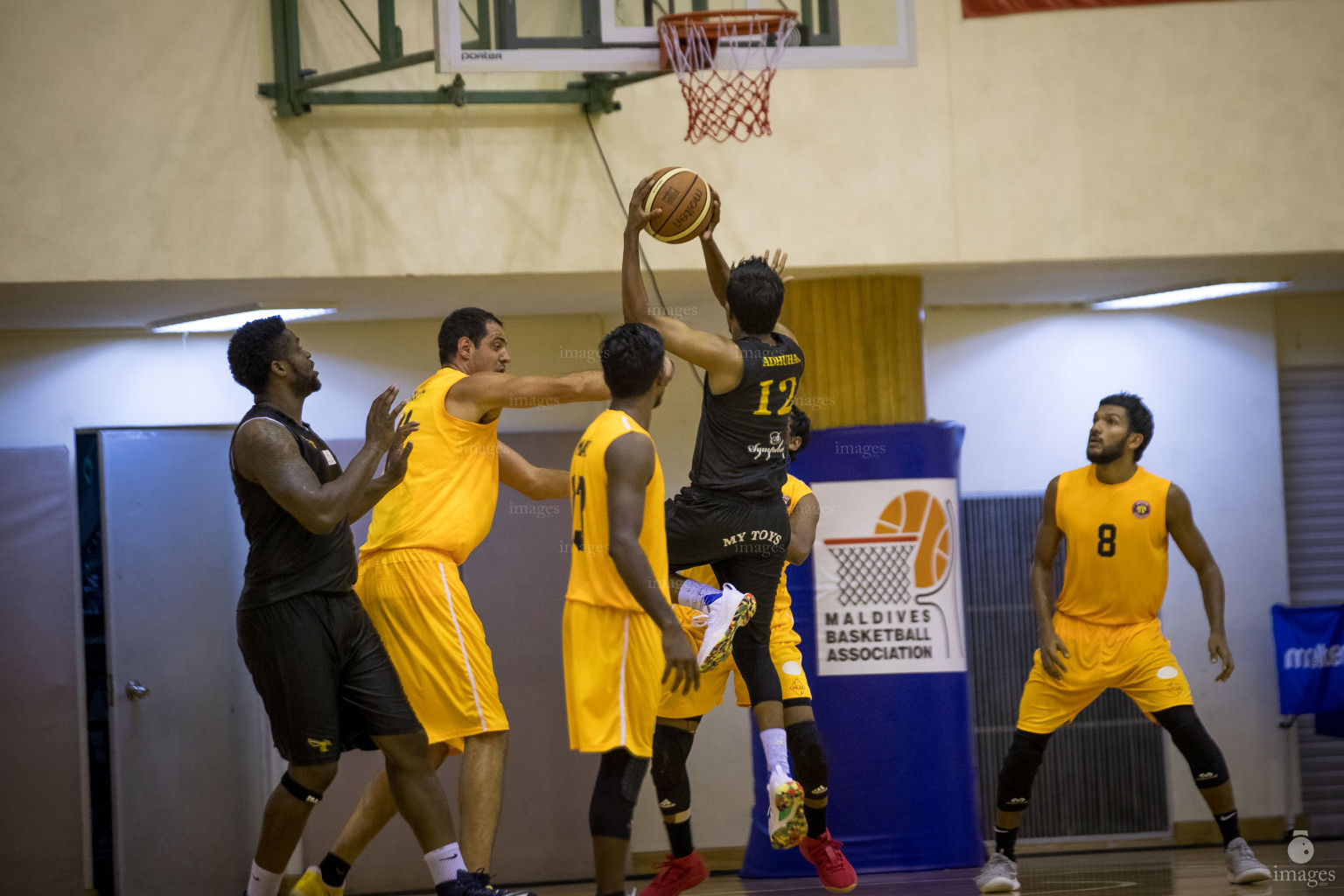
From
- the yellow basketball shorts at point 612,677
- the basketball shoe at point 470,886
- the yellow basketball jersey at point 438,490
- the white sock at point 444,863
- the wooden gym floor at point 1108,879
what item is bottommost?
the wooden gym floor at point 1108,879

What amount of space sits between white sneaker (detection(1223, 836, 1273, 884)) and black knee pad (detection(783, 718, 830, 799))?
6.66 feet

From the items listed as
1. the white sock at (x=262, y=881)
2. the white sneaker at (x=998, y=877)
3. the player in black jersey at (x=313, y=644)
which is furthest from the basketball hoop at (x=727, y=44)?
the white sock at (x=262, y=881)

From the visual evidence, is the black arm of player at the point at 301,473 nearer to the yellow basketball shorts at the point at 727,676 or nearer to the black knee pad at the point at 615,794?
the black knee pad at the point at 615,794

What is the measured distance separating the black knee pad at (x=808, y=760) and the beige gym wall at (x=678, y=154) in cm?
257

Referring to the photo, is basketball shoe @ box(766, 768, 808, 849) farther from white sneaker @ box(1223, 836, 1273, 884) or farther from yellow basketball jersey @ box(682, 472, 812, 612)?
white sneaker @ box(1223, 836, 1273, 884)

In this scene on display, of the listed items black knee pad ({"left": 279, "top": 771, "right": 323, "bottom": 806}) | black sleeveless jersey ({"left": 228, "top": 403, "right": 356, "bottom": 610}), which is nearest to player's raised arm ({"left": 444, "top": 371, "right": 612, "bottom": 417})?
black sleeveless jersey ({"left": 228, "top": 403, "right": 356, "bottom": 610})

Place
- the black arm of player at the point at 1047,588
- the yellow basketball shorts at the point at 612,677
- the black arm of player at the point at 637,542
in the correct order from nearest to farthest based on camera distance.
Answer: the black arm of player at the point at 637,542 → the yellow basketball shorts at the point at 612,677 → the black arm of player at the point at 1047,588

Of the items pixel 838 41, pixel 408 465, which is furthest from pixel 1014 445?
pixel 408 465

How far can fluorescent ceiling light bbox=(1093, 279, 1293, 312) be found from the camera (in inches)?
316

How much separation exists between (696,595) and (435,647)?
1002mm

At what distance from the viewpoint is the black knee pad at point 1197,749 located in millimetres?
5926

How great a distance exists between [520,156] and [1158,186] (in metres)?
3.39

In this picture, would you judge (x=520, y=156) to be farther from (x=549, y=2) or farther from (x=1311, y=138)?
(x=1311, y=138)

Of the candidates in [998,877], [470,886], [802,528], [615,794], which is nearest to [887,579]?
[802,528]
